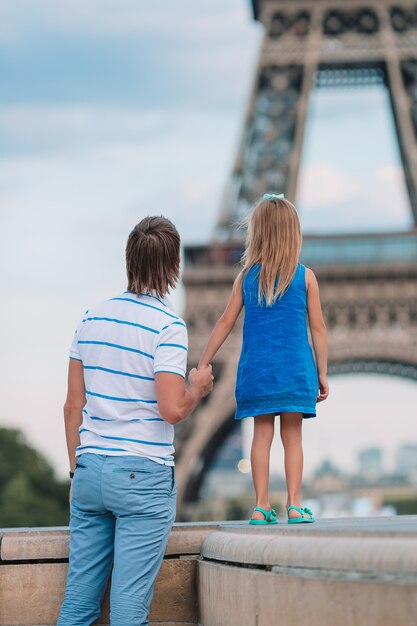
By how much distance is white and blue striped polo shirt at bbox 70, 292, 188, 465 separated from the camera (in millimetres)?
5371

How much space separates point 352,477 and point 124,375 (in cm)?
17924

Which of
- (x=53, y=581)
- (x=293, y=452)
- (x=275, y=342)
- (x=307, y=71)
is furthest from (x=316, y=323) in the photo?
(x=307, y=71)

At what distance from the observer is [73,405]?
5.73 metres

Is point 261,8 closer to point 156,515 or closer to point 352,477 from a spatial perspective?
point 156,515

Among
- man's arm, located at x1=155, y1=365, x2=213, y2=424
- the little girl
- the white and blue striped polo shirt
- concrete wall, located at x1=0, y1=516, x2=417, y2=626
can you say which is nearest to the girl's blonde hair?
the little girl

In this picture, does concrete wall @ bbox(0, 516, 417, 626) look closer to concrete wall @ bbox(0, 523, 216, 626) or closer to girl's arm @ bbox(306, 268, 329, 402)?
concrete wall @ bbox(0, 523, 216, 626)

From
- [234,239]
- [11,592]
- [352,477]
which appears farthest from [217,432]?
[352,477]

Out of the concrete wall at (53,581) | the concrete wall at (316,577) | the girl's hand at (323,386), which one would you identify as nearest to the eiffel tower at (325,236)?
the girl's hand at (323,386)

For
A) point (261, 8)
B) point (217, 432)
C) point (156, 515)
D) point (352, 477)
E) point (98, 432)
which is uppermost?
point (352, 477)

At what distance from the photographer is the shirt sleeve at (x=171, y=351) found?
209 inches

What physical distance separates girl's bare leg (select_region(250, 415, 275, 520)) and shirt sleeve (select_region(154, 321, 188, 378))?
1.27 metres

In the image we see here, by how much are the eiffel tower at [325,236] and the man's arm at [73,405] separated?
99.8ft

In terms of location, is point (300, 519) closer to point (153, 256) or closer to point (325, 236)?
point (153, 256)

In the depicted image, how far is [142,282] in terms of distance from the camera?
5.62 meters
